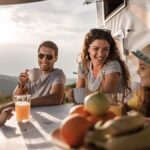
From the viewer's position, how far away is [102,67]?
2730mm

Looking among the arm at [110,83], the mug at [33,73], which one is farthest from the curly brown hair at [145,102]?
the mug at [33,73]

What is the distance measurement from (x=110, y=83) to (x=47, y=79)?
1.95 ft

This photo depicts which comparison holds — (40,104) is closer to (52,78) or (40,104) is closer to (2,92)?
(52,78)

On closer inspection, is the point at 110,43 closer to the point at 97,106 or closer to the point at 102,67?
the point at 102,67

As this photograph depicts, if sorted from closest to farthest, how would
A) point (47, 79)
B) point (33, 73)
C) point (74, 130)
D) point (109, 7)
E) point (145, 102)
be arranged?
point (74, 130) → point (145, 102) → point (33, 73) → point (47, 79) → point (109, 7)

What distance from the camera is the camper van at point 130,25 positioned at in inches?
165

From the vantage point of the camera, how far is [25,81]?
2.79 metres

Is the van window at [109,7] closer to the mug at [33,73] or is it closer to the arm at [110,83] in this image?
the arm at [110,83]

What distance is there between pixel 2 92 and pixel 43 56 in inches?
161

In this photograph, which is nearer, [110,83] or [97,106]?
[97,106]

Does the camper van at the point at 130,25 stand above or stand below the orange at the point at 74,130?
above

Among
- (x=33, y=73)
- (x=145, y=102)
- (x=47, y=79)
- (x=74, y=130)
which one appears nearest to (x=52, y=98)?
(x=33, y=73)

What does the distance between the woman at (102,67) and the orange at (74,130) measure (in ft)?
5.44

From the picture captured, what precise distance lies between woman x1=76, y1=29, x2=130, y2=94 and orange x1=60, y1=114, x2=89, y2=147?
1.66m
